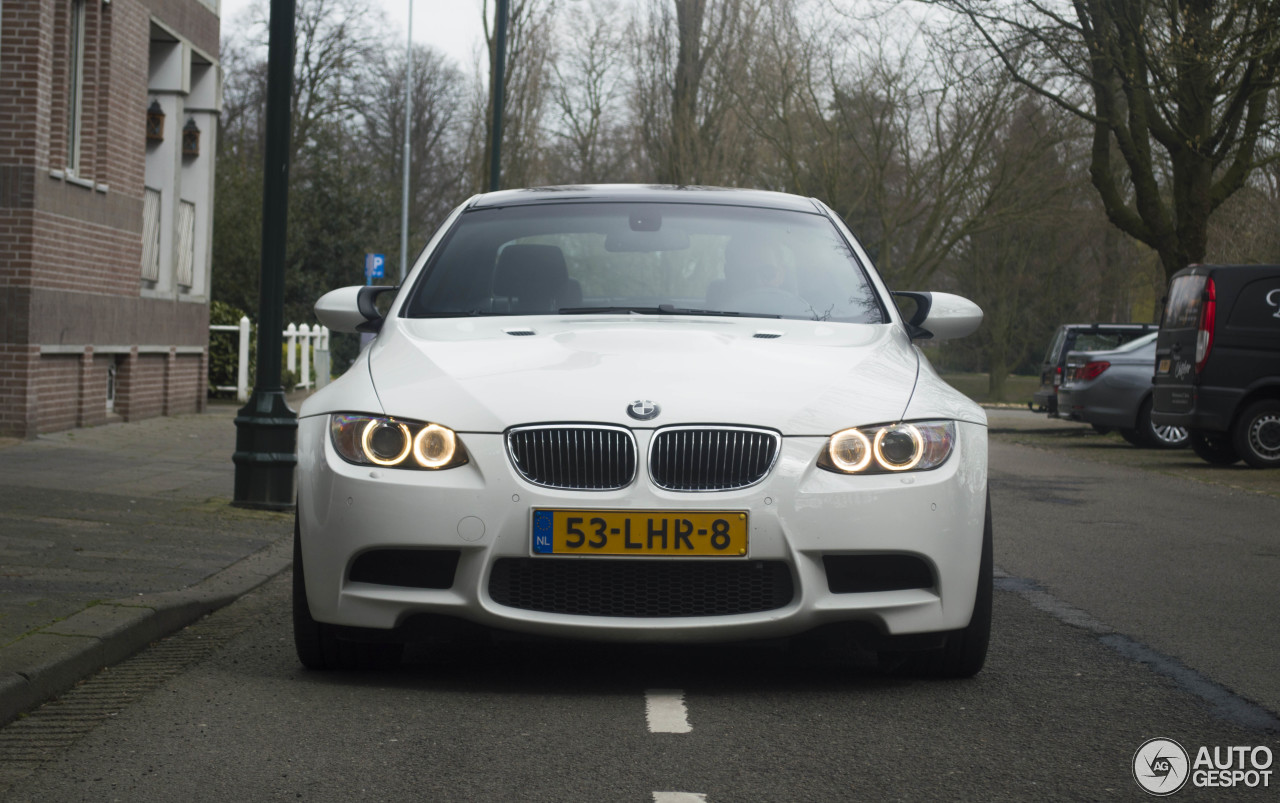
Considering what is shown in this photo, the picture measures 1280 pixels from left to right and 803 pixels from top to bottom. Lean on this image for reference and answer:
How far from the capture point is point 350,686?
484 centimetres

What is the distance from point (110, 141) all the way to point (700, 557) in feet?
42.6

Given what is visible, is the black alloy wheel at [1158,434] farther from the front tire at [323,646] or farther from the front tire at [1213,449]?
the front tire at [323,646]

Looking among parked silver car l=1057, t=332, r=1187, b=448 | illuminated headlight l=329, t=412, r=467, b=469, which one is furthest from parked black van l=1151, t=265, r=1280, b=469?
illuminated headlight l=329, t=412, r=467, b=469

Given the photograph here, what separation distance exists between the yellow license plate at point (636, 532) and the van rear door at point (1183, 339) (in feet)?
41.4

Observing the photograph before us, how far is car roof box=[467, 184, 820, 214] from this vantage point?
6328 millimetres

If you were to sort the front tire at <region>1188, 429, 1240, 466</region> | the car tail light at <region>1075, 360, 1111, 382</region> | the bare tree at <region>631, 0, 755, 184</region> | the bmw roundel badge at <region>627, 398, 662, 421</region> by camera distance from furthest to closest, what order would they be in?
1. the bare tree at <region>631, 0, 755, 184</region>
2. the car tail light at <region>1075, 360, 1111, 382</region>
3. the front tire at <region>1188, 429, 1240, 466</region>
4. the bmw roundel badge at <region>627, 398, 662, 421</region>

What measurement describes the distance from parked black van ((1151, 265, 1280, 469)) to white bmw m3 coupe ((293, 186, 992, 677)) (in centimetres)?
1168

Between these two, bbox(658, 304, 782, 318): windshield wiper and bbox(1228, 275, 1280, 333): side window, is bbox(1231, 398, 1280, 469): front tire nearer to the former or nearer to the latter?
bbox(1228, 275, 1280, 333): side window

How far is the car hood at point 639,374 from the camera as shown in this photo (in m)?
4.60

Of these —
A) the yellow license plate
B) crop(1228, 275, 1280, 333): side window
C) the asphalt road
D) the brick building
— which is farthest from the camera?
crop(1228, 275, 1280, 333): side window

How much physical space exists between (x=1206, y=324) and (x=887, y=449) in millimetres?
12192

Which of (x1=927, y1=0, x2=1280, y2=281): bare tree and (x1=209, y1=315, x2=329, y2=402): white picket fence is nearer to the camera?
(x1=927, y1=0, x2=1280, y2=281): bare tree

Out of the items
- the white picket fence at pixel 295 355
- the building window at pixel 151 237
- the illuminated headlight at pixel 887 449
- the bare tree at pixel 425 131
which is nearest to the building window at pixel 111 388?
the building window at pixel 151 237

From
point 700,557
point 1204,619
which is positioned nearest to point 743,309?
point 700,557
